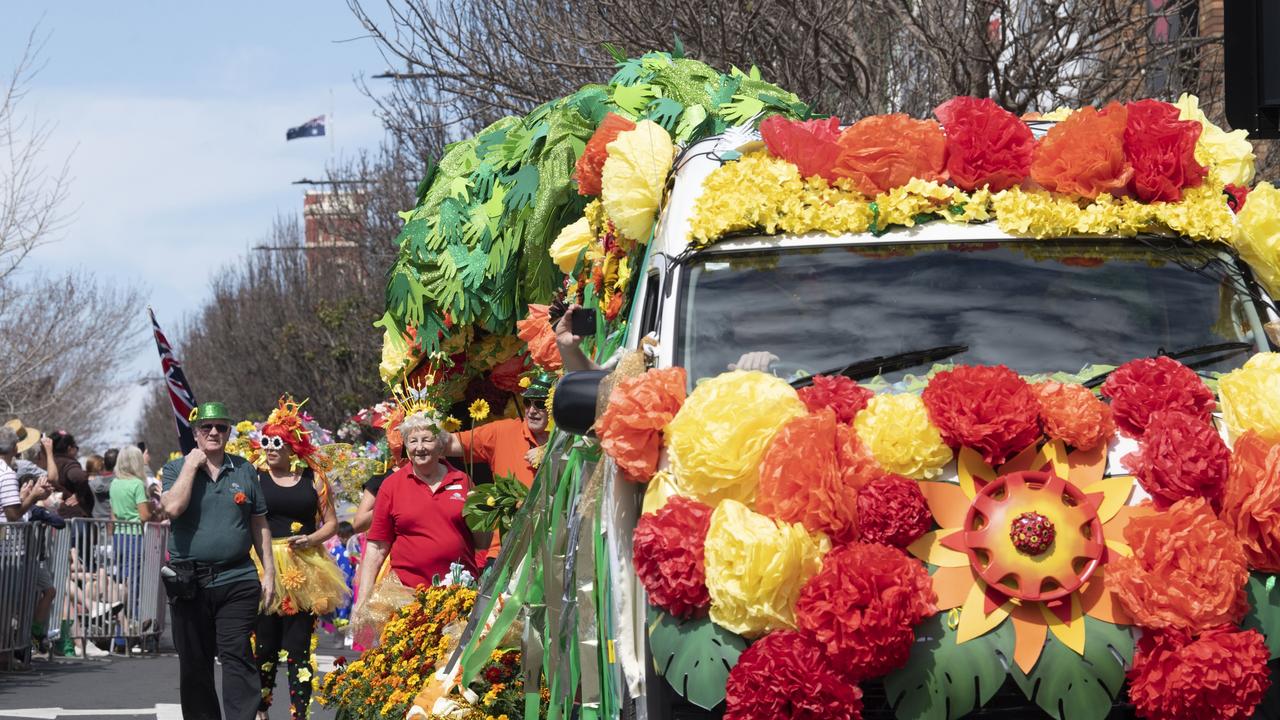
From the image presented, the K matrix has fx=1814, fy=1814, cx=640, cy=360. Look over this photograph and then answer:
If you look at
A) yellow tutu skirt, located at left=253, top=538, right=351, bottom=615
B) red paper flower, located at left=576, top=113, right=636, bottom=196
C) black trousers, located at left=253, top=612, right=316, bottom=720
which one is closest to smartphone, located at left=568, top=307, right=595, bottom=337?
red paper flower, located at left=576, top=113, right=636, bottom=196

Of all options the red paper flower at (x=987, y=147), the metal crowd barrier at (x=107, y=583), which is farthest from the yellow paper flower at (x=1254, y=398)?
the metal crowd barrier at (x=107, y=583)

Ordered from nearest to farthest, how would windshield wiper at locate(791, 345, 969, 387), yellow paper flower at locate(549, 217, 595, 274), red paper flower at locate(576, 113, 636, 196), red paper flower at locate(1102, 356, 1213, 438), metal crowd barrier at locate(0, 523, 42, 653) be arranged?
red paper flower at locate(1102, 356, 1213, 438) → windshield wiper at locate(791, 345, 969, 387) → red paper flower at locate(576, 113, 636, 196) → yellow paper flower at locate(549, 217, 595, 274) → metal crowd barrier at locate(0, 523, 42, 653)

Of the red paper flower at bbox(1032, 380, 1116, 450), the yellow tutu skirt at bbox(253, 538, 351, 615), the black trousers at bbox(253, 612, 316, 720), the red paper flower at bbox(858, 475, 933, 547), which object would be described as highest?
the red paper flower at bbox(1032, 380, 1116, 450)

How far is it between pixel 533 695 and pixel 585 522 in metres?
0.98

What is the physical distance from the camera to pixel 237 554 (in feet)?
32.0

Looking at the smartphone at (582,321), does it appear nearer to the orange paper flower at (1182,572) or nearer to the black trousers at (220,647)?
the orange paper flower at (1182,572)

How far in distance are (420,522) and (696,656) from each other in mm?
4850

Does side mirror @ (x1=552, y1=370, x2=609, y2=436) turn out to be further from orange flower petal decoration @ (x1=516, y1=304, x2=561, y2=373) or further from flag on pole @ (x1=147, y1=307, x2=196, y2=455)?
flag on pole @ (x1=147, y1=307, x2=196, y2=455)

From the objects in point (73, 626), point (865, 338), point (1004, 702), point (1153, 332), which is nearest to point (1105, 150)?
point (1153, 332)

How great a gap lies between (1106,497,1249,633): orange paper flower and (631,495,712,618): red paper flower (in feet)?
3.31

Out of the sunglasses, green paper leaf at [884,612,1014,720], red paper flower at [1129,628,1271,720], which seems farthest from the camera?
the sunglasses

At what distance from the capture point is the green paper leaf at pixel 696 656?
4477 millimetres

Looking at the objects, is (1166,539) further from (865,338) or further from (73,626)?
(73,626)

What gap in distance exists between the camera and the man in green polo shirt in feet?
31.7
